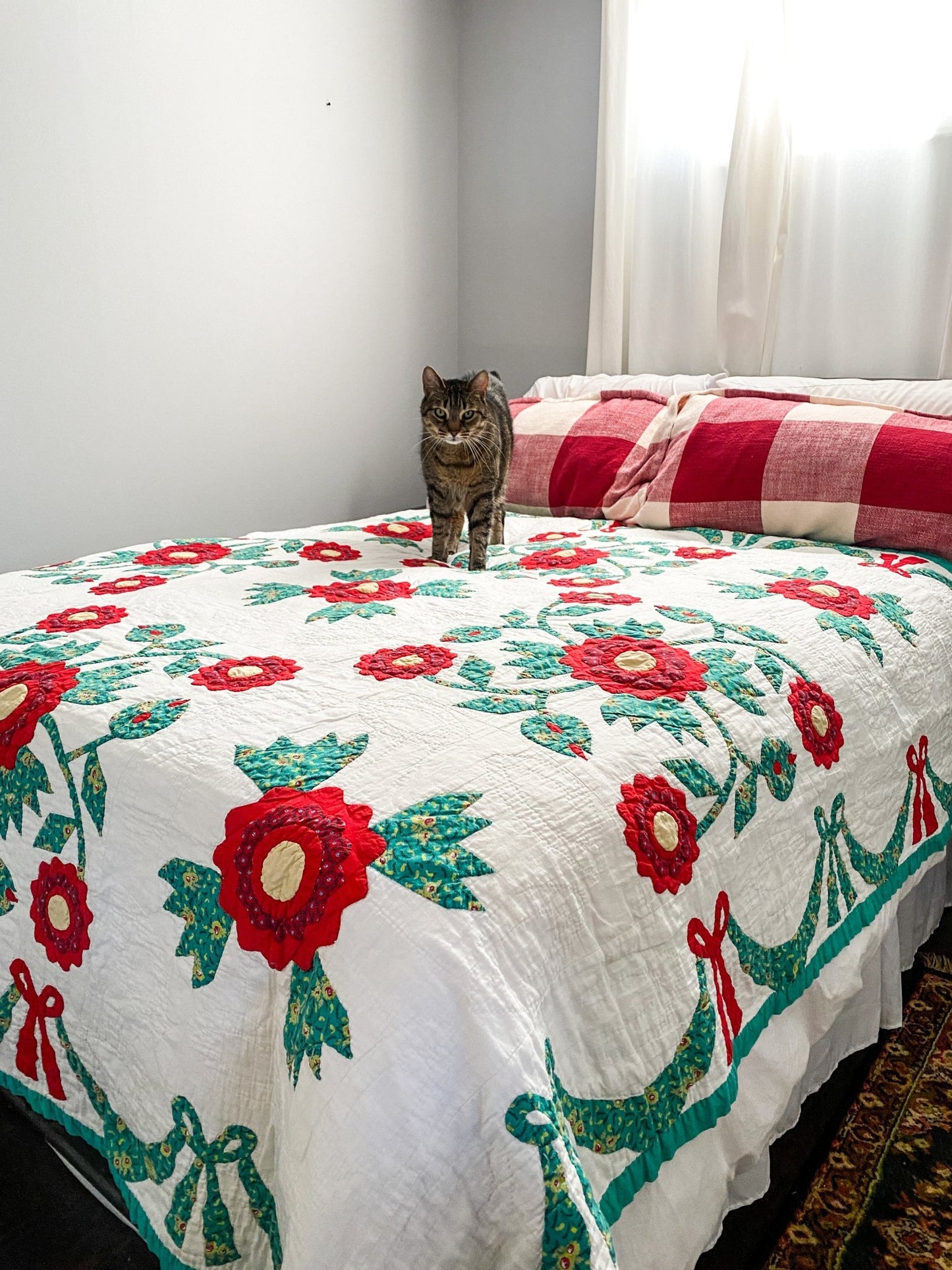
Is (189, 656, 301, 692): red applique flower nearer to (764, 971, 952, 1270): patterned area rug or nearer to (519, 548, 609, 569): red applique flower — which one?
(519, 548, 609, 569): red applique flower

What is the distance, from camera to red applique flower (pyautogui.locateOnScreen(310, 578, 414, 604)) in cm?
136

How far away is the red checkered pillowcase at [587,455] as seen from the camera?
2.06 metres

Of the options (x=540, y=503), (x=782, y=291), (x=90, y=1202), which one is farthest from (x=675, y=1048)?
(x=782, y=291)

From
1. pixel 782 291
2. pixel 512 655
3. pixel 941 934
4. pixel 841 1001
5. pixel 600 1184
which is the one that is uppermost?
pixel 782 291

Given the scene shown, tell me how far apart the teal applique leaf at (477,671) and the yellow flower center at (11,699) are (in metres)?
0.47

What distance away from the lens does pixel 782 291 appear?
2412mm

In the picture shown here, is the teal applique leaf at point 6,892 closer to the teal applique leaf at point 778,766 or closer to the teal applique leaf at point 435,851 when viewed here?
the teal applique leaf at point 435,851

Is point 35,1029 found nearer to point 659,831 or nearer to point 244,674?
point 244,674

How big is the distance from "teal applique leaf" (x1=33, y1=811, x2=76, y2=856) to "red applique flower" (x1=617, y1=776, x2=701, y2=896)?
53cm

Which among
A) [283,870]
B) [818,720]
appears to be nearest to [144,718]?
[283,870]

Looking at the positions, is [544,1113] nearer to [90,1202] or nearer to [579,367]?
[90,1202]

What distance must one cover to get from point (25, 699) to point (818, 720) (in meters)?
0.89

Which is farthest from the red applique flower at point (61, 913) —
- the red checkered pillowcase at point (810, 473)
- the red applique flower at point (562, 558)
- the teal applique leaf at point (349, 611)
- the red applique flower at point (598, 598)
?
the red checkered pillowcase at point (810, 473)

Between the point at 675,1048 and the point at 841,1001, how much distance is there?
412mm
